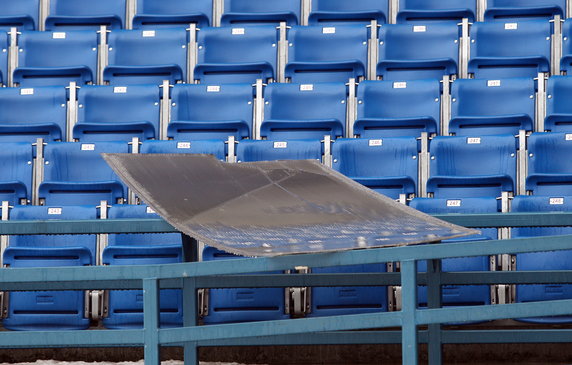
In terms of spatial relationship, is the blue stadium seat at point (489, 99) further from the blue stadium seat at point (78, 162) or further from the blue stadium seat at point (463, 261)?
the blue stadium seat at point (78, 162)

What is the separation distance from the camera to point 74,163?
4621mm

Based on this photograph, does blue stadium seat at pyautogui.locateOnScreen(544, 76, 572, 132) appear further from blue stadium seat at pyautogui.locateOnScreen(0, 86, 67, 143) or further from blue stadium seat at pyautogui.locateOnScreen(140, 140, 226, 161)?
blue stadium seat at pyautogui.locateOnScreen(0, 86, 67, 143)

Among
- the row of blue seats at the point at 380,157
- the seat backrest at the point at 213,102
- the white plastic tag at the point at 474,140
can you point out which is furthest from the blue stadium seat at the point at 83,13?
the white plastic tag at the point at 474,140

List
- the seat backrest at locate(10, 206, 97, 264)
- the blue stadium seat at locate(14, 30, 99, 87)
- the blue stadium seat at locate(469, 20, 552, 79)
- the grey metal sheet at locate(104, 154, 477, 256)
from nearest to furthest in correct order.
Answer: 1. the grey metal sheet at locate(104, 154, 477, 256)
2. the seat backrest at locate(10, 206, 97, 264)
3. the blue stadium seat at locate(469, 20, 552, 79)
4. the blue stadium seat at locate(14, 30, 99, 87)

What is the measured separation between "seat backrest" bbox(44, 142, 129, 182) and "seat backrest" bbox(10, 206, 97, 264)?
0.44m

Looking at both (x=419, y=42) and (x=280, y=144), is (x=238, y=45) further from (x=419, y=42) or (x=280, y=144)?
(x=280, y=144)

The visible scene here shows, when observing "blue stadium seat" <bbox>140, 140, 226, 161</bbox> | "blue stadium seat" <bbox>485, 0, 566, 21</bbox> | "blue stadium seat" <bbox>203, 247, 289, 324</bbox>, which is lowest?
"blue stadium seat" <bbox>203, 247, 289, 324</bbox>

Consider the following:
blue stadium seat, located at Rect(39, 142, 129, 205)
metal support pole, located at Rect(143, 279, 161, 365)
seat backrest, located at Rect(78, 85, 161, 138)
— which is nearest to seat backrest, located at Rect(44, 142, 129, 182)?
blue stadium seat, located at Rect(39, 142, 129, 205)

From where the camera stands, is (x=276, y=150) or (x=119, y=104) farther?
(x=119, y=104)

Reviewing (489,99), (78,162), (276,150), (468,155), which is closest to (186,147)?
(276,150)

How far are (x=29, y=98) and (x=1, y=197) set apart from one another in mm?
749

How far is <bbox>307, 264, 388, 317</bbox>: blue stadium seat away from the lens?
155 inches

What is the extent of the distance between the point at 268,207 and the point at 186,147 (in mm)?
1697

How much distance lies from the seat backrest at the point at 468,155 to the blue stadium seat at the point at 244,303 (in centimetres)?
95
